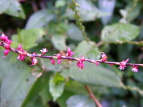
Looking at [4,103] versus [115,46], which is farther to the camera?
[115,46]

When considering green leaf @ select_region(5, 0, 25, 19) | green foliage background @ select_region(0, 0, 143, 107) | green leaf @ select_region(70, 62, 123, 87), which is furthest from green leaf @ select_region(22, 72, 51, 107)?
green leaf @ select_region(5, 0, 25, 19)

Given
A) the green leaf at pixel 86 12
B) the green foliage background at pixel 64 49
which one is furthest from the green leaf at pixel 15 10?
the green leaf at pixel 86 12

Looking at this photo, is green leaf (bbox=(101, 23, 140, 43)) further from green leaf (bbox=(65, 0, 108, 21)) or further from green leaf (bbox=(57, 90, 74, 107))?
green leaf (bbox=(57, 90, 74, 107))

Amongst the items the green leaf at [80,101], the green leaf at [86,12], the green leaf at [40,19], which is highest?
the green leaf at [86,12]

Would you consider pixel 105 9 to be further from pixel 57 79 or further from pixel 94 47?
pixel 57 79

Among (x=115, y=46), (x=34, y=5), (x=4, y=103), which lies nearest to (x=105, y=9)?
(x=115, y=46)

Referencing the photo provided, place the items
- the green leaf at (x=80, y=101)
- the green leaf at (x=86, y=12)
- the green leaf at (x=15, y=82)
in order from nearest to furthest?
the green leaf at (x=15, y=82), the green leaf at (x=80, y=101), the green leaf at (x=86, y=12)

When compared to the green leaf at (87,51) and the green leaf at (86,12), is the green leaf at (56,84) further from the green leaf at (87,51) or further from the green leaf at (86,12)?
the green leaf at (86,12)

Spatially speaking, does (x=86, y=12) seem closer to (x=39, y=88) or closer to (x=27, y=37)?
(x=27, y=37)
